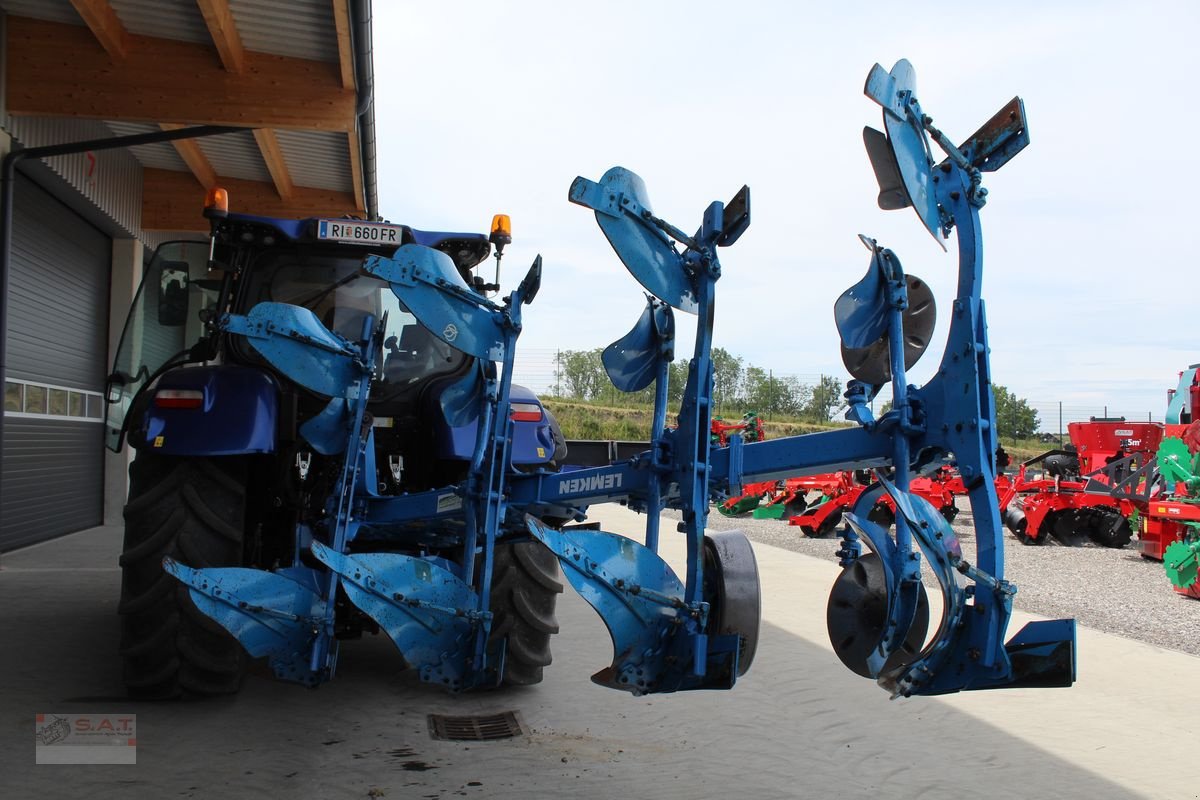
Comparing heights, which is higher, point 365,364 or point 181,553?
point 365,364

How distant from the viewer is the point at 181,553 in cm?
371

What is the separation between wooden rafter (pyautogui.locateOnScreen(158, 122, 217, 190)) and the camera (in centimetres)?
946

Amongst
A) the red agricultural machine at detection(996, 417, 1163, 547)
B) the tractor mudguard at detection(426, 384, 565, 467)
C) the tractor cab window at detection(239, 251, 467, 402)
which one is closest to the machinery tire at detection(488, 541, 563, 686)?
the tractor mudguard at detection(426, 384, 565, 467)

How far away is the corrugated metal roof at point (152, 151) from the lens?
9.54 m

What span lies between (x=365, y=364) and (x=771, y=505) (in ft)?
36.3

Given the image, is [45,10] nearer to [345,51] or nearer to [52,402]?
[345,51]

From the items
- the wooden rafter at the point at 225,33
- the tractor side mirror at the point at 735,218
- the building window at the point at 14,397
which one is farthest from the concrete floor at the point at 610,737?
the wooden rafter at the point at 225,33

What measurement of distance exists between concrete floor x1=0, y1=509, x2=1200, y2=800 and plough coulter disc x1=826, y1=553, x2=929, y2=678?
79cm

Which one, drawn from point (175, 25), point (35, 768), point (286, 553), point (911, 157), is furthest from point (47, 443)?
point (911, 157)

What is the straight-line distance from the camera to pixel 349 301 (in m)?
4.50

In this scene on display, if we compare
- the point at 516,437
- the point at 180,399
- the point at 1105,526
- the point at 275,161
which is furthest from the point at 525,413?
the point at 1105,526

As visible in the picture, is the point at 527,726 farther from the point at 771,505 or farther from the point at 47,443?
the point at 771,505

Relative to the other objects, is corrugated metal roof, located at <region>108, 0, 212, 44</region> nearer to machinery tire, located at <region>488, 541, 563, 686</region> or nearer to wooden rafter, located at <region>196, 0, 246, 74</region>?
wooden rafter, located at <region>196, 0, 246, 74</region>

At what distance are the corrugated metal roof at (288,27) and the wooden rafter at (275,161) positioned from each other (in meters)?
1.02
